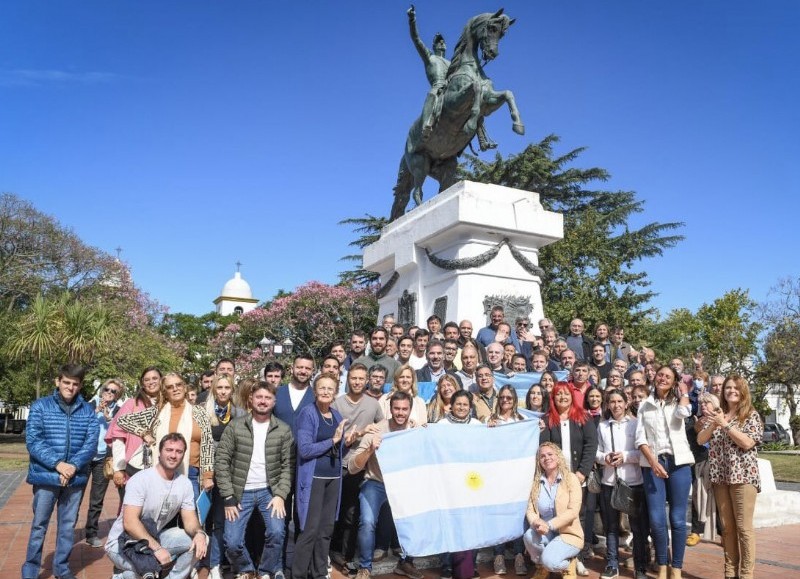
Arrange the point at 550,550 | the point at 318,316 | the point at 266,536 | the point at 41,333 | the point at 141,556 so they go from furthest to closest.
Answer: the point at 318,316 → the point at 41,333 → the point at 550,550 → the point at 266,536 → the point at 141,556

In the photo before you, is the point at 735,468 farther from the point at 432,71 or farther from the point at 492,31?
the point at 432,71

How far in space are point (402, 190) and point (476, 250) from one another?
3.70 meters

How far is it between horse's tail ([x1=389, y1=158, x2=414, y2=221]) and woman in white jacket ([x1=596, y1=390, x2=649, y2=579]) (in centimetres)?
921

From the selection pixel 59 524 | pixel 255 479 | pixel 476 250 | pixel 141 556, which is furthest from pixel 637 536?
pixel 476 250

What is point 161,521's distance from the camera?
4.76 m

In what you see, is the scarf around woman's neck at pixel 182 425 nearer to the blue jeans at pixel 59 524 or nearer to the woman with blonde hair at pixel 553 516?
the blue jeans at pixel 59 524

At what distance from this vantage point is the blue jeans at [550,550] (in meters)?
5.31

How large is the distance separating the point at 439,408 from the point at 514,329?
4754 millimetres

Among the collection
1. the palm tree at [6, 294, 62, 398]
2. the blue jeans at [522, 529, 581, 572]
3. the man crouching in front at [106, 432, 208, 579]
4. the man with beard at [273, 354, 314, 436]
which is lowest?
the blue jeans at [522, 529, 581, 572]

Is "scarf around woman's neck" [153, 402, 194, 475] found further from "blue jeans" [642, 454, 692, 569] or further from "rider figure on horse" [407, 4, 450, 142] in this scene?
"rider figure on horse" [407, 4, 450, 142]

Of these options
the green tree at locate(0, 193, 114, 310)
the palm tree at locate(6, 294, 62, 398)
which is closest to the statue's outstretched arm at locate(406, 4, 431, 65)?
the palm tree at locate(6, 294, 62, 398)

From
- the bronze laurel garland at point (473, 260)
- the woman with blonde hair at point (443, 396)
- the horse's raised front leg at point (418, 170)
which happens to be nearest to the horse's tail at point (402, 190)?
the horse's raised front leg at point (418, 170)

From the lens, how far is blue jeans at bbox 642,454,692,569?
559 centimetres

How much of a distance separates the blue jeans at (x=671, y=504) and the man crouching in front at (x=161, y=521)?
12.3 ft
